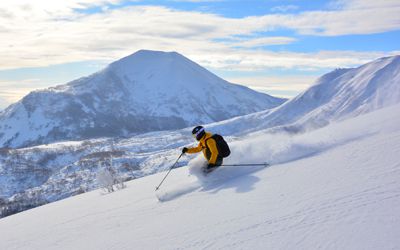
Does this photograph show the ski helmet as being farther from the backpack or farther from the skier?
the backpack

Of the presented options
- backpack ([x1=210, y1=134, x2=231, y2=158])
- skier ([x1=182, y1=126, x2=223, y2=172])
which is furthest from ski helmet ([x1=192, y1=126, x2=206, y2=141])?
backpack ([x1=210, y1=134, x2=231, y2=158])

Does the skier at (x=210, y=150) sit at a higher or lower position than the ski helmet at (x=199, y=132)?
lower

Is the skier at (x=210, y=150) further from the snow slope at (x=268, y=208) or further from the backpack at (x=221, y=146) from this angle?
the snow slope at (x=268, y=208)

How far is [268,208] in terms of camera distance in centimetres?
762

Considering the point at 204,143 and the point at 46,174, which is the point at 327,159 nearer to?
the point at 204,143

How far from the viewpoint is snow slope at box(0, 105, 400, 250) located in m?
6.09

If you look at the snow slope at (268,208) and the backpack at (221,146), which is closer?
the snow slope at (268,208)

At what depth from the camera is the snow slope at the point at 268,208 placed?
609 cm

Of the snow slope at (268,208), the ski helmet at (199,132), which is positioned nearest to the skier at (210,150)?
the ski helmet at (199,132)

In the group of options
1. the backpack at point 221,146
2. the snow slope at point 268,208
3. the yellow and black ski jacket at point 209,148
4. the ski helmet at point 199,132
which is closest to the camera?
the snow slope at point 268,208

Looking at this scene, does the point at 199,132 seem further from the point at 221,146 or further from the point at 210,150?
the point at 221,146

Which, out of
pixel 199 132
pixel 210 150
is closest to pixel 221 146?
pixel 210 150

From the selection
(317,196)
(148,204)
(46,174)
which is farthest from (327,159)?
(46,174)

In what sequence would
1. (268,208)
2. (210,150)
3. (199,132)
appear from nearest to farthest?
(268,208), (210,150), (199,132)
